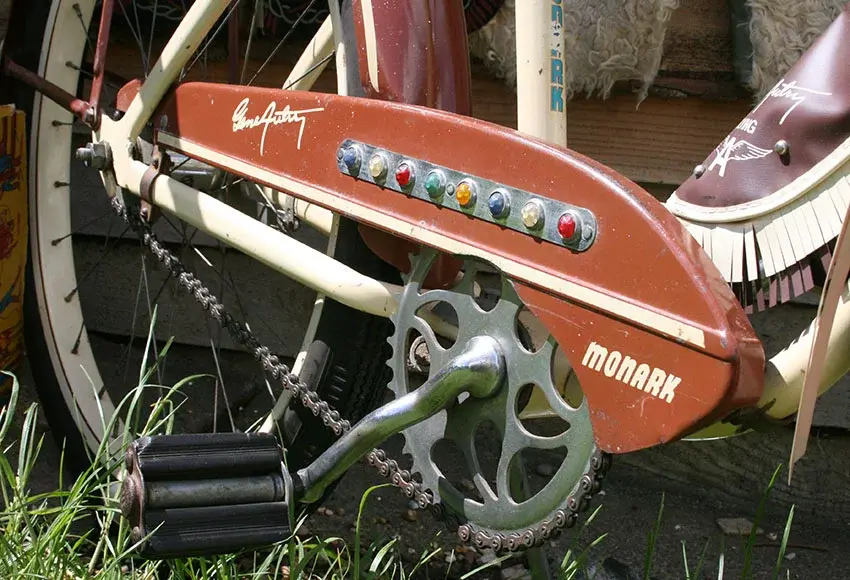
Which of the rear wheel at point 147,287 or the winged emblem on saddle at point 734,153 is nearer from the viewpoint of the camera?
the winged emblem on saddle at point 734,153

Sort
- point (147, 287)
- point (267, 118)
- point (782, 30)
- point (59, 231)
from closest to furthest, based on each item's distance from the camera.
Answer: point (267, 118), point (782, 30), point (59, 231), point (147, 287)

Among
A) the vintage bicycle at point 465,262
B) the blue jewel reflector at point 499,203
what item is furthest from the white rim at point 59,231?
the blue jewel reflector at point 499,203

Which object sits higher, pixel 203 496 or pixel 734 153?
pixel 734 153

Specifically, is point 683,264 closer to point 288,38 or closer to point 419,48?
point 419,48

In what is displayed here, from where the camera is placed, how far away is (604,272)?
109 centimetres

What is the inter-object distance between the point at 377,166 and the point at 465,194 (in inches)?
5.7

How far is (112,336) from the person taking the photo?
8.36ft

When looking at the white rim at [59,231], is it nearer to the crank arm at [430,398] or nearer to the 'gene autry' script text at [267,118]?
the 'gene autry' script text at [267,118]

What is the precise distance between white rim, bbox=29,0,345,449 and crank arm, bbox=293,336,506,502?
0.84 meters

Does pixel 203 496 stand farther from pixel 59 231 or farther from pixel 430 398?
pixel 59 231

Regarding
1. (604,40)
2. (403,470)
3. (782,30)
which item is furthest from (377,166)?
(782,30)

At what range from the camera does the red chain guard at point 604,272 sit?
102 centimetres

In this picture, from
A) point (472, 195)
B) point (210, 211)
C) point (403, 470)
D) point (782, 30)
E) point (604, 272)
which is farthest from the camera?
point (782, 30)

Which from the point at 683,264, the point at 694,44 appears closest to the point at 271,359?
the point at 683,264
